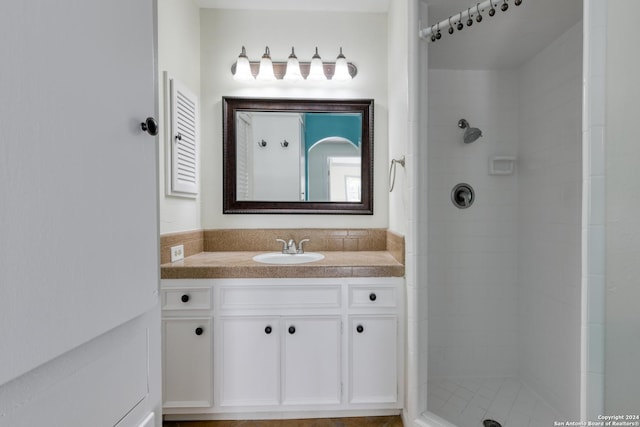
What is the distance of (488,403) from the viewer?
1.84m

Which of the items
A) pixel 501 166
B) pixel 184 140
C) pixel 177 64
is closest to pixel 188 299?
pixel 184 140

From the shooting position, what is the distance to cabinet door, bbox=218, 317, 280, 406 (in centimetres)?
166

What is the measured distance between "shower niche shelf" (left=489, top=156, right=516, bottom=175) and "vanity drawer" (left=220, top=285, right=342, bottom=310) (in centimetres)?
138

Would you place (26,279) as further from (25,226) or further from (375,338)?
(375,338)

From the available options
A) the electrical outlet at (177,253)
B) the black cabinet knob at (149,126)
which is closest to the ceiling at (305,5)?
the electrical outlet at (177,253)

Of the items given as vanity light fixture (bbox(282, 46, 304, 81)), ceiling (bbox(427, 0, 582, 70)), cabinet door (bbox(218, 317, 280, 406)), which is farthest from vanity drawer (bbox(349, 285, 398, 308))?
vanity light fixture (bbox(282, 46, 304, 81))

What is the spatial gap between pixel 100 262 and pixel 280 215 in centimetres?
178

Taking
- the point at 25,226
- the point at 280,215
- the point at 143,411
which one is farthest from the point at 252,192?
the point at 25,226

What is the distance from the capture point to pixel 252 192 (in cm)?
221

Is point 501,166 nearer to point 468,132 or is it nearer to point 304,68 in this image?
point 468,132

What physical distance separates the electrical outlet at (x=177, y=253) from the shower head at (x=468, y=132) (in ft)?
6.63

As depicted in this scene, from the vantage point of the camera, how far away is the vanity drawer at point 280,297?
166cm

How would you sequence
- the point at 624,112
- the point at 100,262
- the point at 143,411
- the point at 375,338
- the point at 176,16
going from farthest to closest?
1. the point at 176,16
2. the point at 375,338
3. the point at 624,112
4. the point at 143,411
5. the point at 100,262

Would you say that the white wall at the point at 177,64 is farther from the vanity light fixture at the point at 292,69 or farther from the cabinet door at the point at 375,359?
the cabinet door at the point at 375,359
